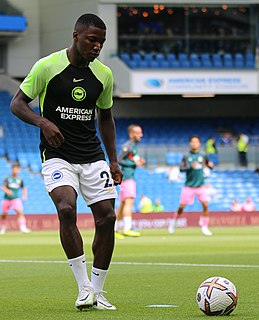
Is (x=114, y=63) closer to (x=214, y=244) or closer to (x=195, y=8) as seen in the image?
(x=195, y=8)

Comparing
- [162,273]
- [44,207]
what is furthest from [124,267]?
[44,207]

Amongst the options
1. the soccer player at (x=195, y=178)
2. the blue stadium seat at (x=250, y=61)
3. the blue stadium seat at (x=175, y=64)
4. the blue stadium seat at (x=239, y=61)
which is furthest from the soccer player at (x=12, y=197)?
the blue stadium seat at (x=250, y=61)

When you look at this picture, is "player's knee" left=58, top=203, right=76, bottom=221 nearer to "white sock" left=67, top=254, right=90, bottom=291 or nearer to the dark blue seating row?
"white sock" left=67, top=254, right=90, bottom=291

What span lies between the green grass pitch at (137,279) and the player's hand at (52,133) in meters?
1.40

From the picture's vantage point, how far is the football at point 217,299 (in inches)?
310

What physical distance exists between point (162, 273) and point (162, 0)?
33.5 metres

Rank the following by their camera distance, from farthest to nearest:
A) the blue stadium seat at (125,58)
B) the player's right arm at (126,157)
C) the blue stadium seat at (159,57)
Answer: the blue stadium seat at (159,57) < the blue stadium seat at (125,58) < the player's right arm at (126,157)

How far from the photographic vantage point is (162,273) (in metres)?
12.5

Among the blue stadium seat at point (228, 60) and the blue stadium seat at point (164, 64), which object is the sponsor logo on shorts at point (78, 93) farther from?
the blue stadium seat at point (228, 60)

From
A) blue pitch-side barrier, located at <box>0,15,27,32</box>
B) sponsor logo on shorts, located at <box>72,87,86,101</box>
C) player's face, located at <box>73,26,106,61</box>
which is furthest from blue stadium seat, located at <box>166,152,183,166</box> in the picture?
player's face, located at <box>73,26,106,61</box>

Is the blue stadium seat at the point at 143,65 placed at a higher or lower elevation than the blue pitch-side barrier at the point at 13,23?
lower

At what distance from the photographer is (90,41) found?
8.46 m

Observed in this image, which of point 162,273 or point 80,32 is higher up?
point 80,32

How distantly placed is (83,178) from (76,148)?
0.89ft
